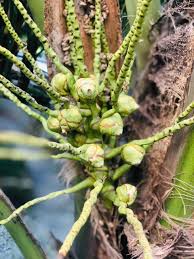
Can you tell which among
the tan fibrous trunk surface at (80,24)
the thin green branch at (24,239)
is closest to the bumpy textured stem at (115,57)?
the tan fibrous trunk surface at (80,24)

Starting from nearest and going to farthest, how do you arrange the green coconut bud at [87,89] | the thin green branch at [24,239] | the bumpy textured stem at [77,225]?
the bumpy textured stem at [77,225] → the green coconut bud at [87,89] → the thin green branch at [24,239]

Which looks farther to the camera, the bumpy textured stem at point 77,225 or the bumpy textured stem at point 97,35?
the bumpy textured stem at point 97,35

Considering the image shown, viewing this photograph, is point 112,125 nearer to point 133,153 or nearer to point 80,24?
point 133,153

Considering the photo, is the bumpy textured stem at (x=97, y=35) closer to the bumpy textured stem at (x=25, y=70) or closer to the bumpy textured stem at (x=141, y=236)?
the bumpy textured stem at (x=25, y=70)

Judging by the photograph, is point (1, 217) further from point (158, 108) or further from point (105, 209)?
point (158, 108)

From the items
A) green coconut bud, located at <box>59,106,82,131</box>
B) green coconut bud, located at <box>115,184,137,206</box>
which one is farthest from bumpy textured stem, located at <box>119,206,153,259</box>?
green coconut bud, located at <box>59,106,82,131</box>

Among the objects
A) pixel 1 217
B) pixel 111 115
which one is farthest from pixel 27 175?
pixel 111 115

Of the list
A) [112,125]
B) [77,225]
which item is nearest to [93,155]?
[112,125]
